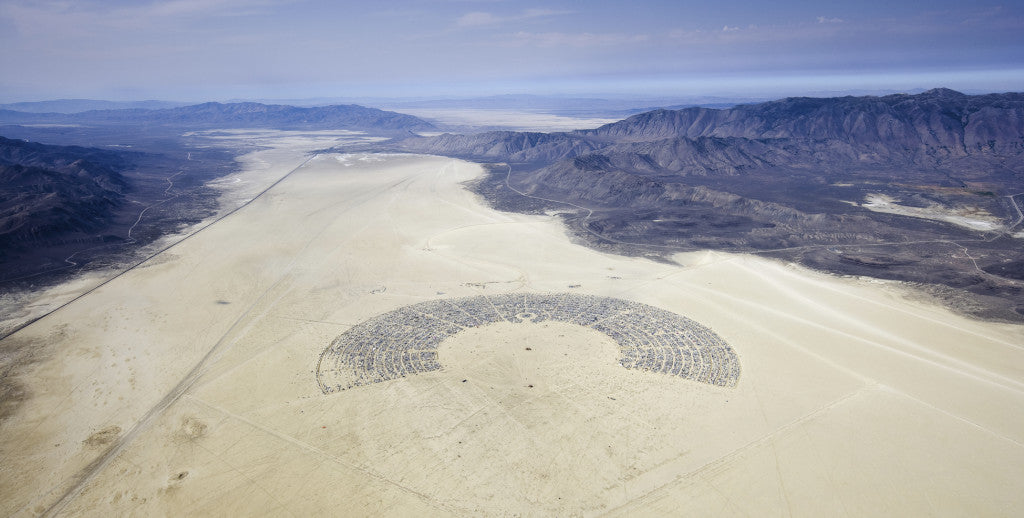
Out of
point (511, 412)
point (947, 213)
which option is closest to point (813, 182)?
point (947, 213)

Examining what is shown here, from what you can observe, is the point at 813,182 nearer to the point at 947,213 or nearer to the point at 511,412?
the point at 947,213

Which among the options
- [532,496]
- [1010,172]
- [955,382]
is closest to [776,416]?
[955,382]

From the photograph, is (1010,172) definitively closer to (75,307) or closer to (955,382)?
(955,382)

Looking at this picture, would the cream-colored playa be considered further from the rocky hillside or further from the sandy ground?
the sandy ground

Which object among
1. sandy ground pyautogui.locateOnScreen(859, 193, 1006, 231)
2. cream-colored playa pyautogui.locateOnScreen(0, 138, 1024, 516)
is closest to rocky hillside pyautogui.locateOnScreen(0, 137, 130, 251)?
cream-colored playa pyautogui.locateOnScreen(0, 138, 1024, 516)

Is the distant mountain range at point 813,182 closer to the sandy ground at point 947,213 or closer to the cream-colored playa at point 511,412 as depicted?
the sandy ground at point 947,213

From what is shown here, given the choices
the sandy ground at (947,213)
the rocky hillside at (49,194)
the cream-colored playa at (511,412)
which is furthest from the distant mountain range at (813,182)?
the rocky hillside at (49,194)
